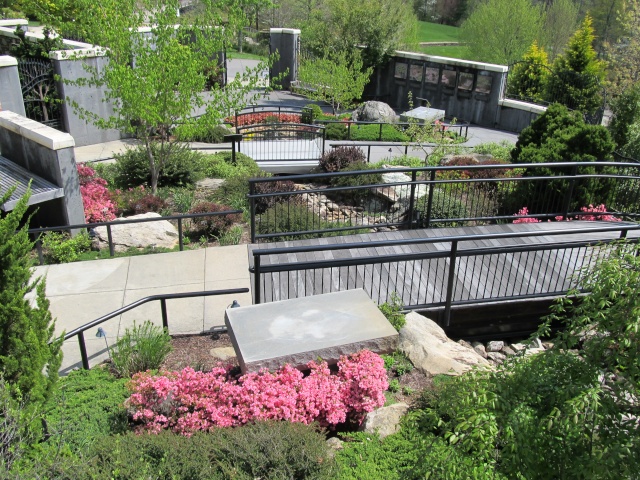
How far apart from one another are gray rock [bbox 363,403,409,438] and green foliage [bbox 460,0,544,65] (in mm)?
36628

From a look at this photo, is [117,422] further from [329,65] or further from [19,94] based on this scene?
[329,65]

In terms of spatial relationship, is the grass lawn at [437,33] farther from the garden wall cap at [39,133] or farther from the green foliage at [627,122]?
the garden wall cap at [39,133]

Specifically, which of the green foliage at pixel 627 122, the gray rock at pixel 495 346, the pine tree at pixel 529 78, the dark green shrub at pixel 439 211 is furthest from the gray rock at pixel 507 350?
the pine tree at pixel 529 78

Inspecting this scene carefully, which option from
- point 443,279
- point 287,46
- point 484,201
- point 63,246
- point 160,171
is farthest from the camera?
point 287,46

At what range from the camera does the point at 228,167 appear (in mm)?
15023

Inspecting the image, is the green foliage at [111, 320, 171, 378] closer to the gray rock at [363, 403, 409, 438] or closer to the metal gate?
the gray rock at [363, 403, 409, 438]

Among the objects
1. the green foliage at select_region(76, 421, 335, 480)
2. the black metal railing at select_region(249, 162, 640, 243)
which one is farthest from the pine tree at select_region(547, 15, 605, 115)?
the green foliage at select_region(76, 421, 335, 480)

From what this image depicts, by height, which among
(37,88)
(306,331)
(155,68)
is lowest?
(306,331)

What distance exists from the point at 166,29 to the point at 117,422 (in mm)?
9773

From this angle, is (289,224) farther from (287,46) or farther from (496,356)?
(287,46)

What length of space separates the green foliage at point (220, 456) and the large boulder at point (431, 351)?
1.90 metres

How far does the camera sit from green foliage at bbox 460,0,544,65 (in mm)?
37312

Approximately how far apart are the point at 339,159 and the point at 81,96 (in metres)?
7.87

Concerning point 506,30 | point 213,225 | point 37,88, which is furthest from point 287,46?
point 213,225
